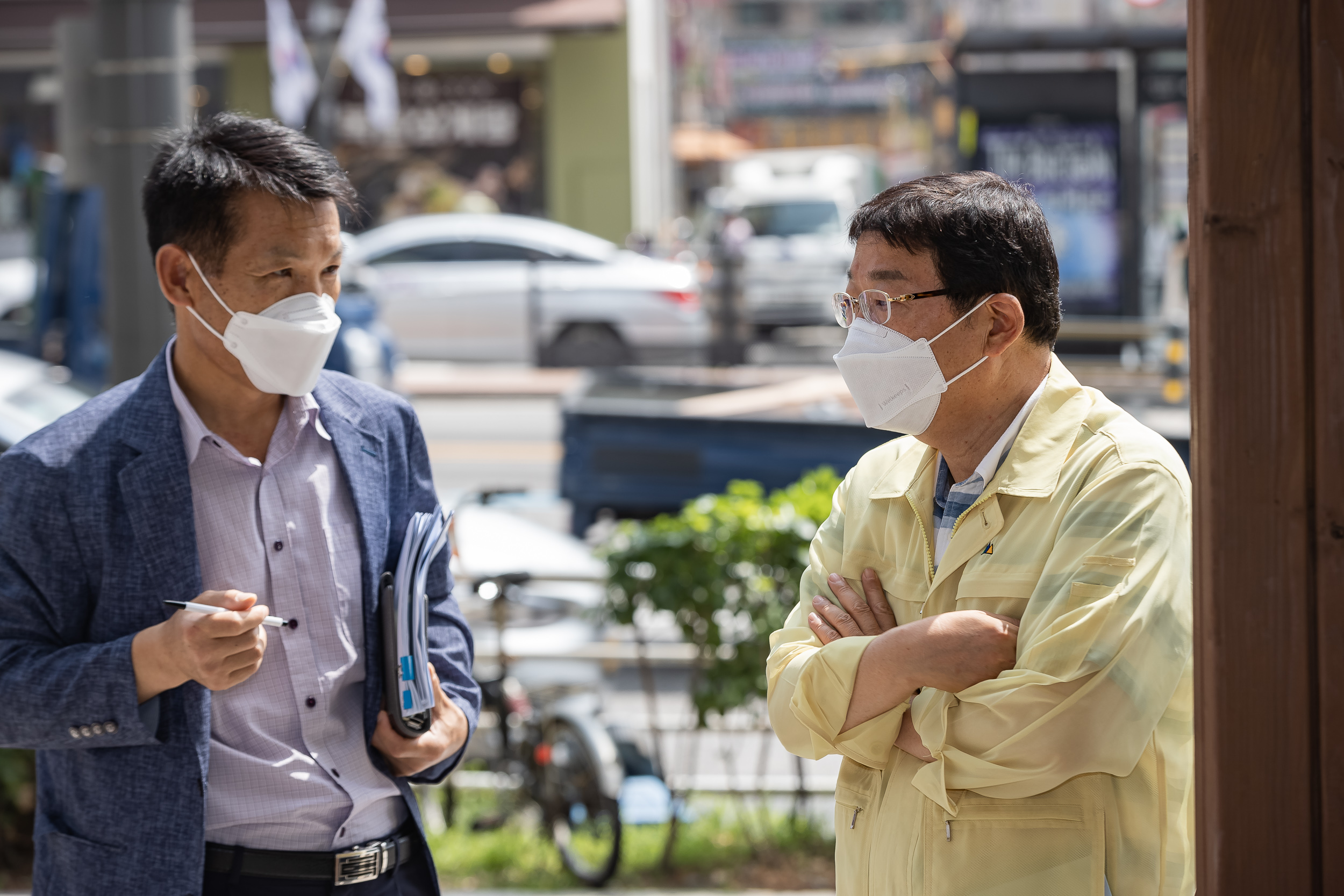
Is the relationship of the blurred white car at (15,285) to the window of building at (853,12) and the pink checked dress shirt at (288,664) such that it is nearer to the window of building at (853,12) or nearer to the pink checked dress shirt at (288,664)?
the pink checked dress shirt at (288,664)

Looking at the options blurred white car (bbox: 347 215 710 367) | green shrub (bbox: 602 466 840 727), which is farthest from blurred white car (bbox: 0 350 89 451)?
blurred white car (bbox: 347 215 710 367)

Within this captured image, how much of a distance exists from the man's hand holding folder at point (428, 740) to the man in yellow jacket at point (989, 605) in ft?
1.83

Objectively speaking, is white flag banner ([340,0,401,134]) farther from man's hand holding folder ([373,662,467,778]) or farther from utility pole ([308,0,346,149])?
man's hand holding folder ([373,662,467,778])

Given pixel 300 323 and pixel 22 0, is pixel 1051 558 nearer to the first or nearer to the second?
pixel 300 323

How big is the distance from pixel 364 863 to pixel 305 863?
10 cm

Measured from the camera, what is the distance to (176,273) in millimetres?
2256

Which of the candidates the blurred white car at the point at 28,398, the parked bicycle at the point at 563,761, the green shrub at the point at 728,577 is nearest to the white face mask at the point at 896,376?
the green shrub at the point at 728,577

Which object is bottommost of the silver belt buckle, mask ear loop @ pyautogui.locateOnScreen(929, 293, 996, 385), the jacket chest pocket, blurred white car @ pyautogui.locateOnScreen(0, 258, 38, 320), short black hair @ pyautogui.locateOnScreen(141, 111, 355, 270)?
the silver belt buckle

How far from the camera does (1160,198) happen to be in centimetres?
1512

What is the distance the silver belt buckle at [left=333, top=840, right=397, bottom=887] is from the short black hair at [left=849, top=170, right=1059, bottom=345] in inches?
48.8

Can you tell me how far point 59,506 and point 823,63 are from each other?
50.7 m

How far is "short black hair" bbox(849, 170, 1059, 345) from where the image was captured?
207 centimetres

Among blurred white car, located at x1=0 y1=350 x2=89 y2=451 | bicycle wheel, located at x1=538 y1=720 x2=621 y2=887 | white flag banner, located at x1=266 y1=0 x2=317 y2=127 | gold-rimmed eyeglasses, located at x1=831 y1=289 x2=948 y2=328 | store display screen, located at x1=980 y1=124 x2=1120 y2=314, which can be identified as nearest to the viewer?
gold-rimmed eyeglasses, located at x1=831 y1=289 x2=948 y2=328

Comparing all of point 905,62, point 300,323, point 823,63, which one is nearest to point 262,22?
point 905,62
